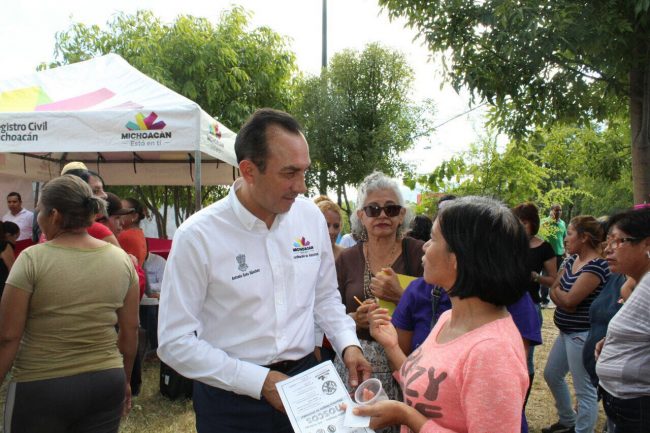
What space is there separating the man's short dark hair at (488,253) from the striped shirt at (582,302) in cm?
305

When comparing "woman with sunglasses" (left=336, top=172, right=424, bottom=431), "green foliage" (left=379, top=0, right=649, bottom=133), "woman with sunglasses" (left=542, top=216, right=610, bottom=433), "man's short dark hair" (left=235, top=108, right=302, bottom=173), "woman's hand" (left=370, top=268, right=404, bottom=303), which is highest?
"green foliage" (left=379, top=0, right=649, bottom=133)

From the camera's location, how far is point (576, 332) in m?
4.40

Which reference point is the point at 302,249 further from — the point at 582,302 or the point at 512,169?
the point at 512,169

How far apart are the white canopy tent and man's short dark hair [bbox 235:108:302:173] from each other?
3.87m

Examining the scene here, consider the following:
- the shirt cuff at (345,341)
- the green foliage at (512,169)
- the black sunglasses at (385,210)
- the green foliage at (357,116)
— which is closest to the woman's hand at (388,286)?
the black sunglasses at (385,210)

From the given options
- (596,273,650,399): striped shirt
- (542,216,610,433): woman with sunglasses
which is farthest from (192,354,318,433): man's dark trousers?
(542,216,610,433): woman with sunglasses

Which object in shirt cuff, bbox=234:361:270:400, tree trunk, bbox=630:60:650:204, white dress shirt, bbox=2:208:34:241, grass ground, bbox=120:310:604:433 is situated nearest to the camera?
shirt cuff, bbox=234:361:270:400

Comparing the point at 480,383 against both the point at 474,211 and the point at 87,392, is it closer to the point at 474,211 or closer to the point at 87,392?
the point at 474,211

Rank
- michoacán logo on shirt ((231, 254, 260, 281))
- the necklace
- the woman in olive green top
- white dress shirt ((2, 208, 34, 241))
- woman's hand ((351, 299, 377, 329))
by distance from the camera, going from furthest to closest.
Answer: white dress shirt ((2, 208, 34, 241)) < the necklace < woman's hand ((351, 299, 377, 329)) < the woman in olive green top < michoacán logo on shirt ((231, 254, 260, 281))

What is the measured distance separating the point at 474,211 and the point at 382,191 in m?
1.59

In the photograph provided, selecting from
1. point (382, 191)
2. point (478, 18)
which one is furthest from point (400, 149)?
point (382, 191)

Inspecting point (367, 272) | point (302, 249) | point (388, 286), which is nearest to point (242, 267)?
point (302, 249)

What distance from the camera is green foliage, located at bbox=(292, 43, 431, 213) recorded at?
1530 centimetres

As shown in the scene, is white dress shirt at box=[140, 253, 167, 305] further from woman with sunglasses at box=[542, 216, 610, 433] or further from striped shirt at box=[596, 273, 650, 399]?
striped shirt at box=[596, 273, 650, 399]
